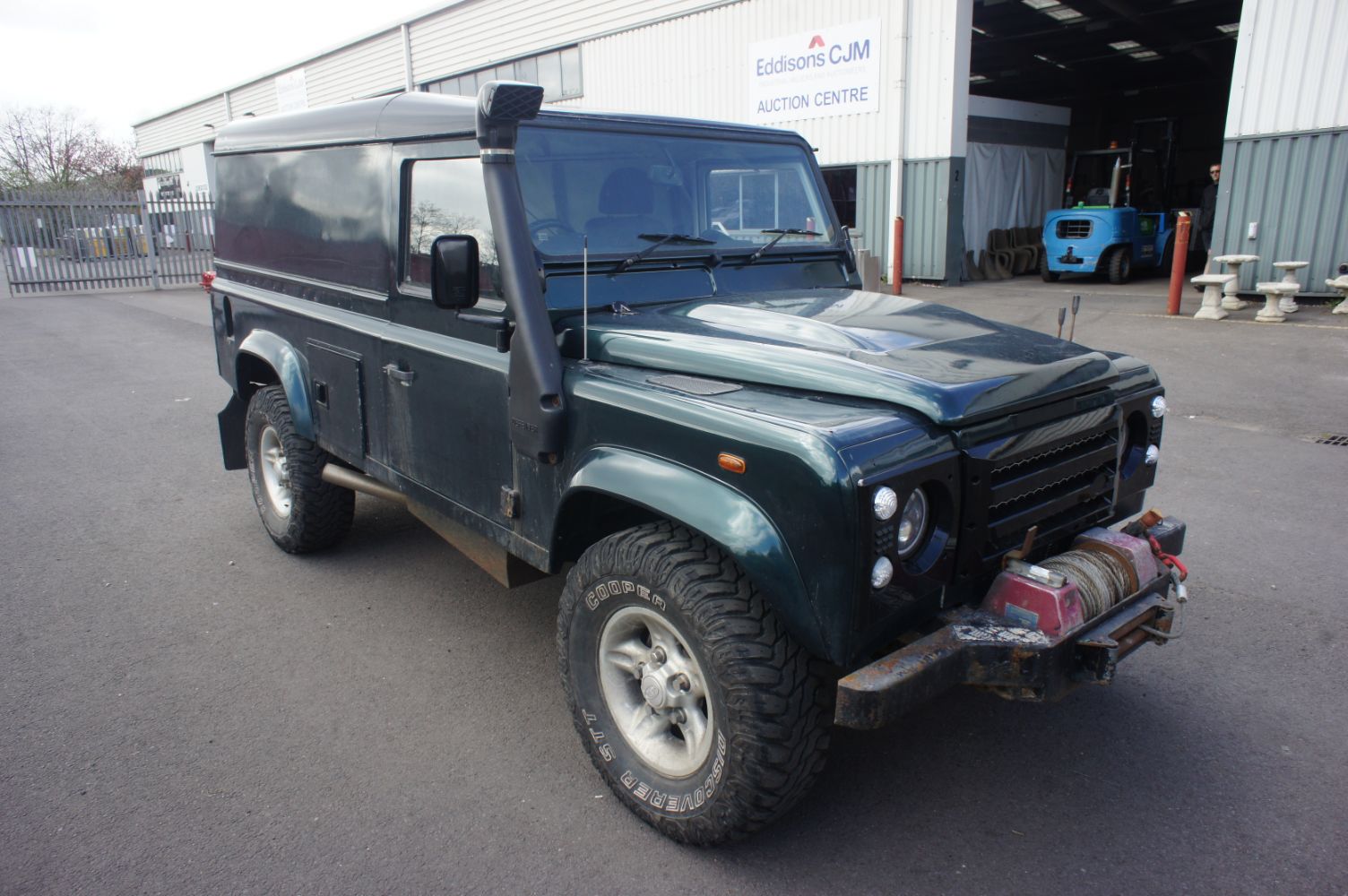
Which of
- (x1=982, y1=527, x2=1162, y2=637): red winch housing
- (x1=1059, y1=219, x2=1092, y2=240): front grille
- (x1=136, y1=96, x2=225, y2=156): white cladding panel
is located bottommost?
(x1=982, y1=527, x2=1162, y2=637): red winch housing

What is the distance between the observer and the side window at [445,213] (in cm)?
322

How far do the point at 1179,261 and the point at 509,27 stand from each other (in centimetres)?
1649

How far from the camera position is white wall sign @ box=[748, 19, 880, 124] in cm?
1575

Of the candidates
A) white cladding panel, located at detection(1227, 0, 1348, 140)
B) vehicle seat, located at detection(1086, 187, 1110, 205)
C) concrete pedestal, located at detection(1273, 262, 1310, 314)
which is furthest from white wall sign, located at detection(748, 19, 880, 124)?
concrete pedestal, located at detection(1273, 262, 1310, 314)

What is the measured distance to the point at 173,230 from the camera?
21.0m

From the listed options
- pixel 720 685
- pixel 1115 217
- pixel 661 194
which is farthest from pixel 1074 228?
pixel 720 685

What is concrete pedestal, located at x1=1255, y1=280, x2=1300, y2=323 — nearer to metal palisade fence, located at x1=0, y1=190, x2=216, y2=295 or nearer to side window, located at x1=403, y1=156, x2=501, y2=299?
side window, located at x1=403, y1=156, x2=501, y2=299

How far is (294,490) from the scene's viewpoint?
4.71 meters

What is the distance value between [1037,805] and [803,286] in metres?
2.18

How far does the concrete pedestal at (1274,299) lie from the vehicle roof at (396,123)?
32.3 feet

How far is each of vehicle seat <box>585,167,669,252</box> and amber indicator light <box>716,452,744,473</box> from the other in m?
1.23

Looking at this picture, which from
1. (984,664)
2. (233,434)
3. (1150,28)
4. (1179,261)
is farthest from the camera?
(1150,28)

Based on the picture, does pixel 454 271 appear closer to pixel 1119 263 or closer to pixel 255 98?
pixel 1119 263

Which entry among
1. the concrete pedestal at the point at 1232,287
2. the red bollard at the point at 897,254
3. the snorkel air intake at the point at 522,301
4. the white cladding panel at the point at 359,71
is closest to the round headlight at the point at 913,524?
the snorkel air intake at the point at 522,301
